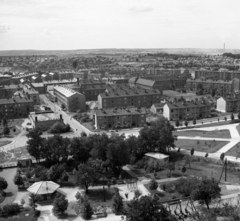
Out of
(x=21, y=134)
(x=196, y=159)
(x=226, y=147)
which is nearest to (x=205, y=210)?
(x=196, y=159)

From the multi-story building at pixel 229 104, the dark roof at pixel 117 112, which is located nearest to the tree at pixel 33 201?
the dark roof at pixel 117 112

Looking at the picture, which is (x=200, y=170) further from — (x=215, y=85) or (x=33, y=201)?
(x=215, y=85)

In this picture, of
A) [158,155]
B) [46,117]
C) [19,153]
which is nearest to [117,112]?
[46,117]

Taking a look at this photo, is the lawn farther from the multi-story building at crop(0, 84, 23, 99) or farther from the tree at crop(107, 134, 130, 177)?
the multi-story building at crop(0, 84, 23, 99)

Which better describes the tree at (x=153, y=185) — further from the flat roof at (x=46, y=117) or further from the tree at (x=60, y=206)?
the flat roof at (x=46, y=117)

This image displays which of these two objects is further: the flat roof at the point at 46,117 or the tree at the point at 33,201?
the flat roof at the point at 46,117

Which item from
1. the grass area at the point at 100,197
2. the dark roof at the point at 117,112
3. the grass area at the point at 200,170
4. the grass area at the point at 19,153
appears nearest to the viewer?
the grass area at the point at 100,197

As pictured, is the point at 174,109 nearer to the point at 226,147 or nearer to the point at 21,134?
the point at 226,147
